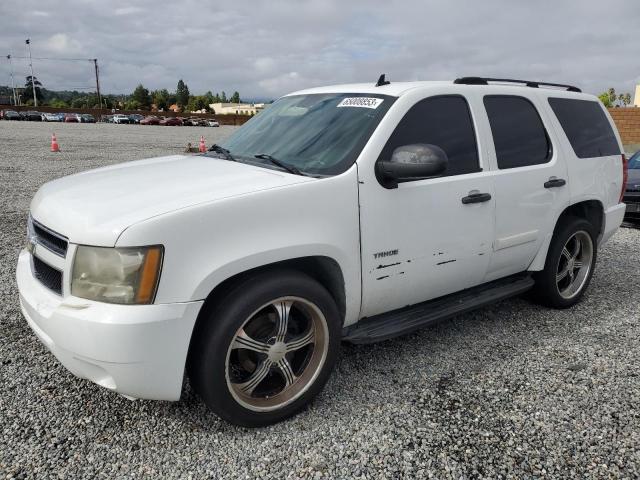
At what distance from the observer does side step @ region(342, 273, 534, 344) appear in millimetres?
3127

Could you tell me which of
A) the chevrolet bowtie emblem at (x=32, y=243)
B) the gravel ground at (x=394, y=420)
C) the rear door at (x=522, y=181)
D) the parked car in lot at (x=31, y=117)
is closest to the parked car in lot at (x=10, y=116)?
the parked car in lot at (x=31, y=117)

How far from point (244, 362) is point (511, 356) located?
1.94 metres

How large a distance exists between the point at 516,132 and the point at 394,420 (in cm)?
232

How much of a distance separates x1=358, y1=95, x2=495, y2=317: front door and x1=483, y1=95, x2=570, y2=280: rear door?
186 millimetres

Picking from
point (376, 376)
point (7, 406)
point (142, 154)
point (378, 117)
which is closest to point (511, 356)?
point (376, 376)

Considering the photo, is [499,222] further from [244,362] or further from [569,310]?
[244,362]

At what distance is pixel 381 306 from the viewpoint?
318cm

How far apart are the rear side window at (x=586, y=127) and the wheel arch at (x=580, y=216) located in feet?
1.40

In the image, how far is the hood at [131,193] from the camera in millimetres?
2375

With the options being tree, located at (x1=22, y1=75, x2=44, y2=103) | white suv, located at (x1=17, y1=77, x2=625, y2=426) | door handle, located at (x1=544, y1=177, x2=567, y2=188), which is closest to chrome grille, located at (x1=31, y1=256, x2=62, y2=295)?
white suv, located at (x1=17, y1=77, x2=625, y2=426)

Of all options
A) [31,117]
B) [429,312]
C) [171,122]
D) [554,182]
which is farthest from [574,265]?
[31,117]

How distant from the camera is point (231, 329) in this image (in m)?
2.51

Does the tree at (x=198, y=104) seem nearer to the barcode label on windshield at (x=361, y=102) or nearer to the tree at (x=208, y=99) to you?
the tree at (x=208, y=99)

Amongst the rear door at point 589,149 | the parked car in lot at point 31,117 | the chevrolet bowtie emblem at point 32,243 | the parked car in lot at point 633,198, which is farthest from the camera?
the parked car in lot at point 31,117
